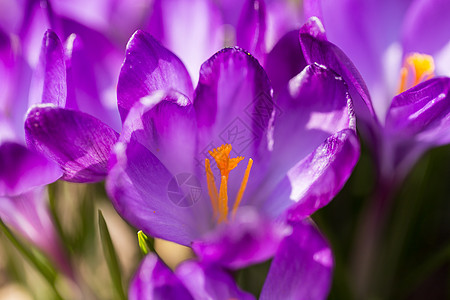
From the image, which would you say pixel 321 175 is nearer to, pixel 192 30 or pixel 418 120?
pixel 418 120

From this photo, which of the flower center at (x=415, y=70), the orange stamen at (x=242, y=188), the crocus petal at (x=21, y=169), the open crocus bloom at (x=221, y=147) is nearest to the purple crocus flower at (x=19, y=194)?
the crocus petal at (x=21, y=169)

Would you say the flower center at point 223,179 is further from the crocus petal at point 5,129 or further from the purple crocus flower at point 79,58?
the crocus petal at point 5,129

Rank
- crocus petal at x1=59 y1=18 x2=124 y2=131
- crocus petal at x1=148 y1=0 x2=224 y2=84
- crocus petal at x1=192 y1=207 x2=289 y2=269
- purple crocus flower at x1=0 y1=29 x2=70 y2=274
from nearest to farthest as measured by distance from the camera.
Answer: crocus petal at x1=192 y1=207 x2=289 y2=269, purple crocus flower at x1=0 y1=29 x2=70 y2=274, crocus petal at x1=59 y1=18 x2=124 y2=131, crocus petal at x1=148 y1=0 x2=224 y2=84

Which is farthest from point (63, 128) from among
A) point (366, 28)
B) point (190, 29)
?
point (366, 28)

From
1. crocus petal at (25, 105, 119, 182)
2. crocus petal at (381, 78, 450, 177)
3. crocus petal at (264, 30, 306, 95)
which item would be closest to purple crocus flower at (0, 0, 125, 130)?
crocus petal at (25, 105, 119, 182)

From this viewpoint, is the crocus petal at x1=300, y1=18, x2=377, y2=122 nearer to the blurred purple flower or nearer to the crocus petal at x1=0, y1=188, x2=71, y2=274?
the blurred purple flower

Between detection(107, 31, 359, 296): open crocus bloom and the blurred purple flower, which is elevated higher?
the blurred purple flower
